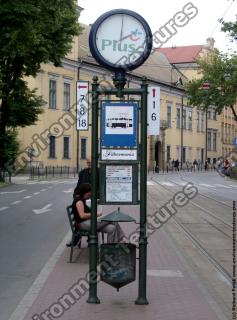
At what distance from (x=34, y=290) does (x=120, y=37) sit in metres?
3.38

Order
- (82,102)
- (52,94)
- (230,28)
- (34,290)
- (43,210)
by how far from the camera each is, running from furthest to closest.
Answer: (52,94) → (230,28) → (82,102) → (43,210) → (34,290)

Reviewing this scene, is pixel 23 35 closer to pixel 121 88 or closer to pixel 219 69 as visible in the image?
pixel 121 88

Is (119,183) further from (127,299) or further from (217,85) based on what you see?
(217,85)

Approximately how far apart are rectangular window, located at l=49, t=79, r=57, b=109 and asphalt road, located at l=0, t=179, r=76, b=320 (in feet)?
127

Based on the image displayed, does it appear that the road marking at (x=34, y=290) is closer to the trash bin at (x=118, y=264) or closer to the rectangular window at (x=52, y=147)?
the trash bin at (x=118, y=264)

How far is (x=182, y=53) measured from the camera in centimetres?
9944

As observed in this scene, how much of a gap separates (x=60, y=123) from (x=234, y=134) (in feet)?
168

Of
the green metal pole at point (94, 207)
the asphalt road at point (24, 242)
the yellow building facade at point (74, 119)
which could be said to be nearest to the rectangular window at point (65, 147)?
the yellow building facade at point (74, 119)

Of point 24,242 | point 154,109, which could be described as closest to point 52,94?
point 154,109

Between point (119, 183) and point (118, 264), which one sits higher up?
point (119, 183)

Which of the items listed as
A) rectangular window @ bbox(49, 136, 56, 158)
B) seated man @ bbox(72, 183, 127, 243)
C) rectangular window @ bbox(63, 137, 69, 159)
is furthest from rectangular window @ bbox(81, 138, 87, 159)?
seated man @ bbox(72, 183, 127, 243)

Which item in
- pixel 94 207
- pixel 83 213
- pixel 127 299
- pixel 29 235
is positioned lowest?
pixel 29 235

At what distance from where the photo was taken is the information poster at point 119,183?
702cm

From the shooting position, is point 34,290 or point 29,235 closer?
point 34,290
